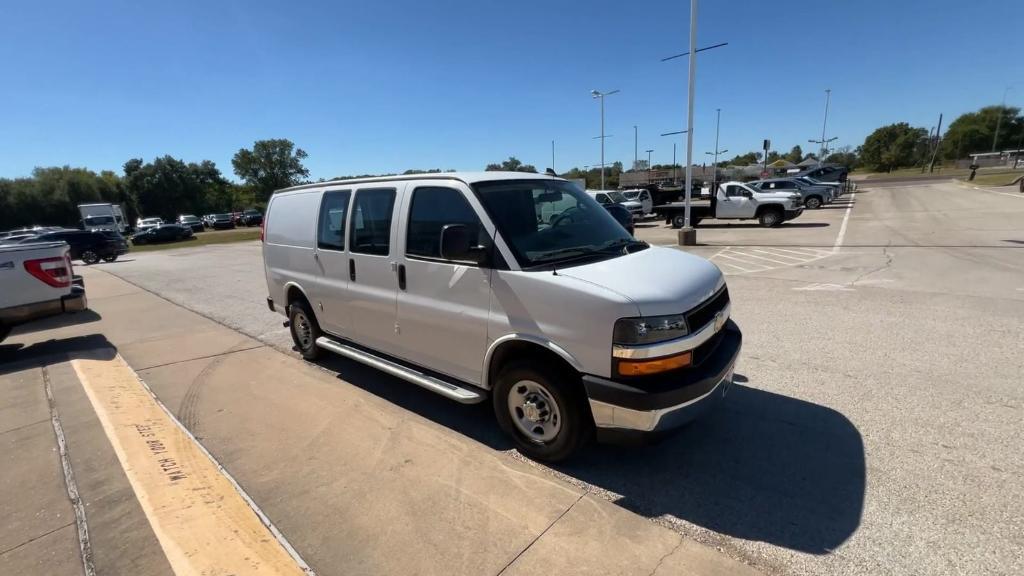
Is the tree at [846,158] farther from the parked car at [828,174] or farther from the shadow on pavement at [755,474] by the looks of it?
the shadow on pavement at [755,474]

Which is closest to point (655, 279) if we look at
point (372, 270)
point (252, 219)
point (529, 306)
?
point (529, 306)

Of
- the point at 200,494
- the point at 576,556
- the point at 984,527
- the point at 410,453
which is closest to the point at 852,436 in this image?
the point at 984,527

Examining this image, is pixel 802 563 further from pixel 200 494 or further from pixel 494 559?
pixel 200 494

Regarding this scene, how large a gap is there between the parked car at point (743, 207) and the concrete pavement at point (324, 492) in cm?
1815

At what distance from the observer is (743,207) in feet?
65.4

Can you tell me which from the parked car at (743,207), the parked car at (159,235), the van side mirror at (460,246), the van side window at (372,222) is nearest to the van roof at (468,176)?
the van side window at (372,222)

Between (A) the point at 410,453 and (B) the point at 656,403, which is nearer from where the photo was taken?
(B) the point at 656,403

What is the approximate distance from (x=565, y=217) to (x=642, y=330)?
141 centimetres

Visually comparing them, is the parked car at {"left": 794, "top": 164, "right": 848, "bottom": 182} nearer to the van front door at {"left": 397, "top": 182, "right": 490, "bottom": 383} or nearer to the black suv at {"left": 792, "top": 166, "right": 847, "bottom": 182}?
the black suv at {"left": 792, "top": 166, "right": 847, "bottom": 182}

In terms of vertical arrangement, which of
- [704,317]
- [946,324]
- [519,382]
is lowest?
[946,324]

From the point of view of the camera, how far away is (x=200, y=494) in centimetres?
313

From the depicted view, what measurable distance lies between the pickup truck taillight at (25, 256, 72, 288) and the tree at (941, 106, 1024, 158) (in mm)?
133421

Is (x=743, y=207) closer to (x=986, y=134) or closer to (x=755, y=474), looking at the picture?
(x=755, y=474)

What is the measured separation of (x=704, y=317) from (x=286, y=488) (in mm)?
3012
